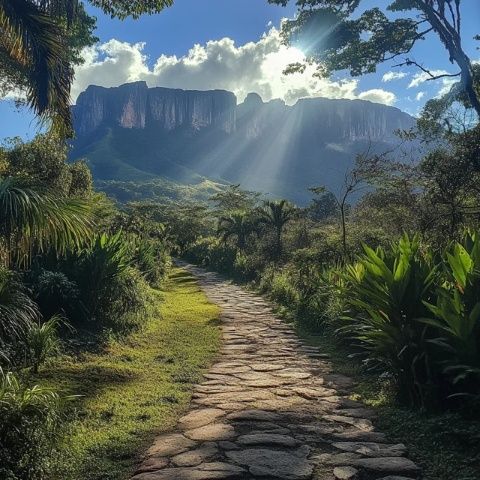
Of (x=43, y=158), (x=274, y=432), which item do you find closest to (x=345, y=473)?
(x=274, y=432)

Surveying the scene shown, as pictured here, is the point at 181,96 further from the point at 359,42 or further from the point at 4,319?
the point at 4,319

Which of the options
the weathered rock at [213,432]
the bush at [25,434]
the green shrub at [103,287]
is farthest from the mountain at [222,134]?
the bush at [25,434]

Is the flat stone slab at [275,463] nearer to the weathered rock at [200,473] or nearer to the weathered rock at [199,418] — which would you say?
the weathered rock at [200,473]

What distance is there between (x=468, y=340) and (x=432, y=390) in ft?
1.89

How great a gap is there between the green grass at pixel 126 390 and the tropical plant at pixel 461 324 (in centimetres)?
211

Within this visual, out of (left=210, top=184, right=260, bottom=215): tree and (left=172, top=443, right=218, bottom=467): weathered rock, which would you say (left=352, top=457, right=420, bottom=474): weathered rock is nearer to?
(left=172, top=443, right=218, bottom=467): weathered rock

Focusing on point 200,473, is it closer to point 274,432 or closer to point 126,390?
point 274,432

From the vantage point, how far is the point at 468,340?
331 cm

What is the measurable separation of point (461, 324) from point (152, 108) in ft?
415

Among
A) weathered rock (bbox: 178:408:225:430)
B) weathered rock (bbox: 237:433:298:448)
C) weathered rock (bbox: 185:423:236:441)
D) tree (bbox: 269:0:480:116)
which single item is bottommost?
weathered rock (bbox: 178:408:225:430)

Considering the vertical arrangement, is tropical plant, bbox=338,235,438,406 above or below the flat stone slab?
above

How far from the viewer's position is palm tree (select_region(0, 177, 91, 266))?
3889mm

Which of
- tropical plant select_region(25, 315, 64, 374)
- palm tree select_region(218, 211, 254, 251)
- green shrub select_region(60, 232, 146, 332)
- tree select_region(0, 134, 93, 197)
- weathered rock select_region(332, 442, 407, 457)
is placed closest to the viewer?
weathered rock select_region(332, 442, 407, 457)

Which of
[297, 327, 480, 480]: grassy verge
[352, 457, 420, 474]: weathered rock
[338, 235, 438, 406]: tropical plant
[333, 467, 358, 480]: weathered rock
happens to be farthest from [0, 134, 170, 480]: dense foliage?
[338, 235, 438, 406]: tropical plant
